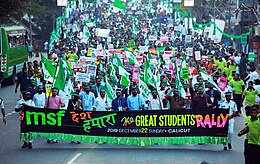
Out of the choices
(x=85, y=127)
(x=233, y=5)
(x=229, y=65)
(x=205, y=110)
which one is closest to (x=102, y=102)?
(x=85, y=127)

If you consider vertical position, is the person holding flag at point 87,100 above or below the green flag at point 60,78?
below

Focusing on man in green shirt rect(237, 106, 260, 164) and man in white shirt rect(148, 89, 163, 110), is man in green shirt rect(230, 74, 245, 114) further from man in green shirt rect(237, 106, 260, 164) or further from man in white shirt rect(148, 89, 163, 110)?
man in green shirt rect(237, 106, 260, 164)

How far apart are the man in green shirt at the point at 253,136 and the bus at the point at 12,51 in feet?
65.0

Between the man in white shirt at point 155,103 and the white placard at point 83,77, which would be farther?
the white placard at point 83,77

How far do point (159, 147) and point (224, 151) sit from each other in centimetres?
153

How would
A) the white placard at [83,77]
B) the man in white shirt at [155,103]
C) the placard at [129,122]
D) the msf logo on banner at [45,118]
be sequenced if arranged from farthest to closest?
the white placard at [83,77], the man in white shirt at [155,103], the msf logo on banner at [45,118], the placard at [129,122]

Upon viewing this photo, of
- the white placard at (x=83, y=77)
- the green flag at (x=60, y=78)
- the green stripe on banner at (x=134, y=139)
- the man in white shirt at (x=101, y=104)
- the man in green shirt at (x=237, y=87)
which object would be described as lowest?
the green stripe on banner at (x=134, y=139)

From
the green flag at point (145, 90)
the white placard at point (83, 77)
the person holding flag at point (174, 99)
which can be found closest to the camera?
the person holding flag at point (174, 99)

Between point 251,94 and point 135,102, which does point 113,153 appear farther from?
point 251,94

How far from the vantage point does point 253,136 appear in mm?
12250

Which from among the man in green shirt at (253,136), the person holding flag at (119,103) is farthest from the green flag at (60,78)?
the man in green shirt at (253,136)

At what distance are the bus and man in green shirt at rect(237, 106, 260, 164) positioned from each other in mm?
19809

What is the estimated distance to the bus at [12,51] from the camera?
105ft

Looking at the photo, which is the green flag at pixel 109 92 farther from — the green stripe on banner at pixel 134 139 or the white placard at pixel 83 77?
the green stripe on banner at pixel 134 139
